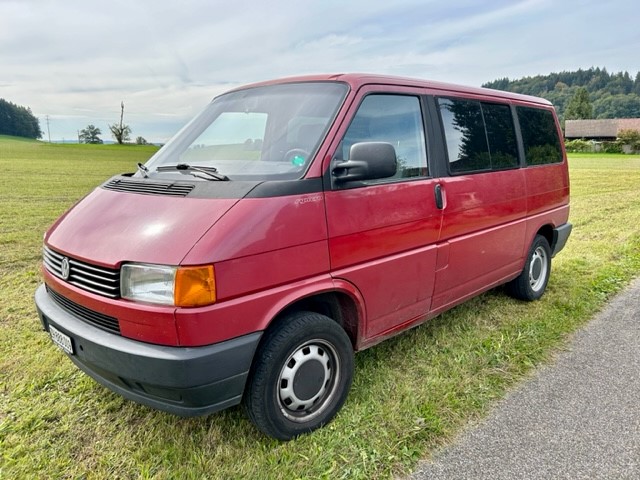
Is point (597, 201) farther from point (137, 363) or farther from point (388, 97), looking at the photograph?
point (137, 363)

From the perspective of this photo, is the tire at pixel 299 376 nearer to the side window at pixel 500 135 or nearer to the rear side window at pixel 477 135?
the rear side window at pixel 477 135

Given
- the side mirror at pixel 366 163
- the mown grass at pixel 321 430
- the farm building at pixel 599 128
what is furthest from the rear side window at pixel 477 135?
the farm building at pixel 599 128

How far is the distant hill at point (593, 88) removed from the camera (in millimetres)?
98625

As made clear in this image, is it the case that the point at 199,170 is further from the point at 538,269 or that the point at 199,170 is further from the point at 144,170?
the point at 538,269

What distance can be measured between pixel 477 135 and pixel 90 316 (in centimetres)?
313

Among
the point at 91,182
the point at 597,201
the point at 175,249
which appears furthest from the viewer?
the point at 91,182

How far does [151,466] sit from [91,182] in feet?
56.4

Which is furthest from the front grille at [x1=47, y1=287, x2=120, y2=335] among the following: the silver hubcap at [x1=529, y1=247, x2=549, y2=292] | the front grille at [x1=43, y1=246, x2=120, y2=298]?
the silver hubcap at [x1=529, y1=247, x2=549, y2=292]

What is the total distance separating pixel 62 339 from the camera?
253 centimetres

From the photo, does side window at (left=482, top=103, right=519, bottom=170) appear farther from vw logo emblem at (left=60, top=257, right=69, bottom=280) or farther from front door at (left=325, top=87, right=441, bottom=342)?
vw logo emblem at (left=60, top=257, right=69, bottom=280)

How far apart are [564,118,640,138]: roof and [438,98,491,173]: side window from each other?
76.0 meters

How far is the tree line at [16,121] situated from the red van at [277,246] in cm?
10103

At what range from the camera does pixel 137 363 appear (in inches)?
84.0

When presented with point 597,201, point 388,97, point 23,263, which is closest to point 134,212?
point 388,97
